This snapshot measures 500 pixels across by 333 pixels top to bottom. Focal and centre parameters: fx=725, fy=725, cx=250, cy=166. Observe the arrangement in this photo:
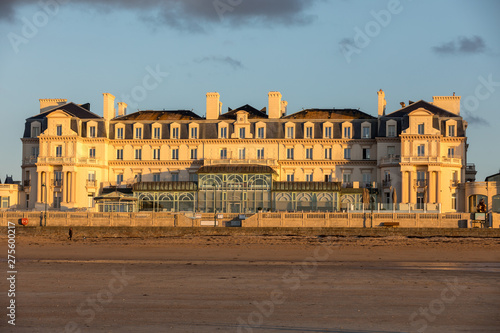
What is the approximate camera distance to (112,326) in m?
18.1

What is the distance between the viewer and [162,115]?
271 ft

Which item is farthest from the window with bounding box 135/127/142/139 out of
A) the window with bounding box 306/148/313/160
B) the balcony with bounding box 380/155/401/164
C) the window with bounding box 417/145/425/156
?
the window with bounding box 417/145/425/156

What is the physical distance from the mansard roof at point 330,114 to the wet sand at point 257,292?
→ 137 ft

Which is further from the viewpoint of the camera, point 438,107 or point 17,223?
point 438,107

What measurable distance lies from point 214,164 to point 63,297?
5478 centimetres

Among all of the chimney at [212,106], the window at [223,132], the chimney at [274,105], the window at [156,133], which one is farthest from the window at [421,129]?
the window at [156,133]

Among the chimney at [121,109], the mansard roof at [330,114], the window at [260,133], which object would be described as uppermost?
the chimney at [121,109]

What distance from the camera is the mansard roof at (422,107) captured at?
76.1m

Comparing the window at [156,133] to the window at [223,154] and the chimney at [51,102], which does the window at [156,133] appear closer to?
the window at [223,154]

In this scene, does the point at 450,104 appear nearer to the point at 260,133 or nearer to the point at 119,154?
the point at 260,133

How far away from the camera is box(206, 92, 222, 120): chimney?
80062 millimetres

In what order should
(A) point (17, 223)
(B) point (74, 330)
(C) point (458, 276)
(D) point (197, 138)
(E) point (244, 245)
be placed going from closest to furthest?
(B) point (74, 330)
(C) point (458, 276)
(E) point (244, 245)
(A) point (17, 223)
(D) point (197, 138)

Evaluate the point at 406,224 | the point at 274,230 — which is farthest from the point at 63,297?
the point at 406,224

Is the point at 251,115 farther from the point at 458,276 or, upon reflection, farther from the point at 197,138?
the point at 458,276
